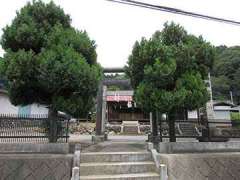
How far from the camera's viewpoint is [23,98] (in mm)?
8656

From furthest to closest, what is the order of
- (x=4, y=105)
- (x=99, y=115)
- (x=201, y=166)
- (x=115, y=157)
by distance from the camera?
1. (x=4, y=105)
2. (x=99, y=115)
3. (x=115, y=157)
4. (x=201, y=166)

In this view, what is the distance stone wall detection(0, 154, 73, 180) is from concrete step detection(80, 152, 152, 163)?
0.78m

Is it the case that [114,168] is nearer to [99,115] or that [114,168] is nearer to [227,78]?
[99,115]

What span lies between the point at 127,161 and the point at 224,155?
349 cm

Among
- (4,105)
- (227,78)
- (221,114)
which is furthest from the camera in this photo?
(227,78)

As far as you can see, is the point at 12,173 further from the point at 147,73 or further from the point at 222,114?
the point at 222,114

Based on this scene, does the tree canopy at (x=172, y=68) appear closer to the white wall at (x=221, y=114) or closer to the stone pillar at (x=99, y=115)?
the stone pillar at (x=99, y=115)

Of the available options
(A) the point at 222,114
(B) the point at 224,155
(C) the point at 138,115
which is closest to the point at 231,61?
(A) the point at 222,114

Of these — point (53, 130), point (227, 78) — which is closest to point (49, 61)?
point (53, 130)

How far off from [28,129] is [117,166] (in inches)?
134

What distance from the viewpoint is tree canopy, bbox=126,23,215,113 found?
301 inches

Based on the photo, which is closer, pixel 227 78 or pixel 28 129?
pixel 28 129

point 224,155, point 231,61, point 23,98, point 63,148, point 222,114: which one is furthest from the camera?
point 231,61

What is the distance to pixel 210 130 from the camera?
29.3 ft
